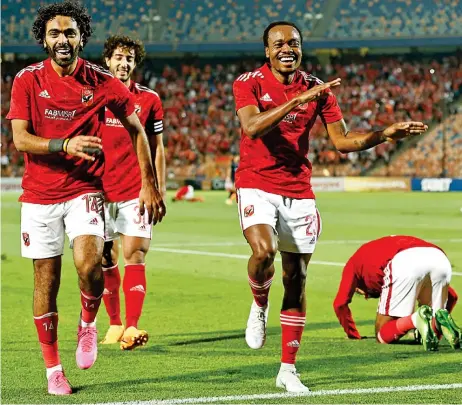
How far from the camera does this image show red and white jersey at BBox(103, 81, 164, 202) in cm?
905

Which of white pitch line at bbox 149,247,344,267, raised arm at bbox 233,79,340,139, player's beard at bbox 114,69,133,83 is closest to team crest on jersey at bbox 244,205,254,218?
raised arm at bbox 233,79,340,139

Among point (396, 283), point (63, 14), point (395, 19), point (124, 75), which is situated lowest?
point (396, 283)

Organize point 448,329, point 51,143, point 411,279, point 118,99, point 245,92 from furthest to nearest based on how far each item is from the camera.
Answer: point 411,279, point 448,329, point 245,92, point 118,99, point 51,143

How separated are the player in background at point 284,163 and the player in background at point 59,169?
3.52 feet

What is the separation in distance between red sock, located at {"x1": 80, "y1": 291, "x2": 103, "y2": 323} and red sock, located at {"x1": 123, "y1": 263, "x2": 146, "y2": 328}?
5.28 ft

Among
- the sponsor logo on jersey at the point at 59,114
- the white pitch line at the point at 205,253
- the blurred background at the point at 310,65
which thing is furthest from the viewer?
the blurred background at the point at 310,65

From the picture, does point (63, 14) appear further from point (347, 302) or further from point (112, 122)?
point (347, 302)

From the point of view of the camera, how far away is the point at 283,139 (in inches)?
286

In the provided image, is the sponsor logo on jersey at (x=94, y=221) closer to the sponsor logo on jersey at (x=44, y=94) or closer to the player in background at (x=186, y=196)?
the sponsor logo on jersey at (x=44, y=94)

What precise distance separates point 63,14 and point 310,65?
4803 centimetres

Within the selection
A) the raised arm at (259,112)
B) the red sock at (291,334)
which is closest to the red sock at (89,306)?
the red sock at (291,334)

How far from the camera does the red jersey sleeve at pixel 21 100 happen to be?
251 inches

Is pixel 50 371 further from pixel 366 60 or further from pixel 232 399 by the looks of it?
→ pixel 366 60

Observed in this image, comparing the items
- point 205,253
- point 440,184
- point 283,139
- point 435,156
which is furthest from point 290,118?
point 435,156
